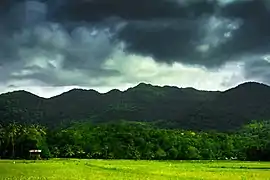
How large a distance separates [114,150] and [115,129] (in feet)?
60.5

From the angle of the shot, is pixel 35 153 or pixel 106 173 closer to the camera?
pixel 106 173

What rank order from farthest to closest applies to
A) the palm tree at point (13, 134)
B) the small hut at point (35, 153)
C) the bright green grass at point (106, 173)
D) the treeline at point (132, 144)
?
1. the treeline at point (132, 144)
2. the palm tree at point (13, 134)
3. the small hut at point (35, 153)
4. the bright green grass at point (106, 173)

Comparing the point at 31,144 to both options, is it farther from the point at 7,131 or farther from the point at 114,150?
the point at 114,150

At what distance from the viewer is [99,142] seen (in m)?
156

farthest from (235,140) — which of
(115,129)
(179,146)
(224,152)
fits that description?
(115,129)

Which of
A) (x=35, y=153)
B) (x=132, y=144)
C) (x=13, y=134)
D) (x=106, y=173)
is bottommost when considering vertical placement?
(x=106, y=173)

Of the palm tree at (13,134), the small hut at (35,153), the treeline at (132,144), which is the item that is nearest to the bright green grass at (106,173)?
the small hut at (35,153)

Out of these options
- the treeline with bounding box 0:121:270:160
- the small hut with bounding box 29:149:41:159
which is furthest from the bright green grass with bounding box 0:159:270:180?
the treeline with bounding box 0:121:270:160

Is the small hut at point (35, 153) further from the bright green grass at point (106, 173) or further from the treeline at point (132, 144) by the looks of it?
the bright green grass at point (106, 173)

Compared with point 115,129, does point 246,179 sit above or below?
below

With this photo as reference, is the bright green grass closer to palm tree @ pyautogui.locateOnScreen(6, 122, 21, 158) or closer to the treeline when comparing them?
palm tree @ pyautogui.locateOnScreen(6, 122, 21, 158)

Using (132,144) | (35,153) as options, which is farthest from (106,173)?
(132,144)

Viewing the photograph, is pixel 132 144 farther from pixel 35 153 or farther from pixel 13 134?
pixel 13 134

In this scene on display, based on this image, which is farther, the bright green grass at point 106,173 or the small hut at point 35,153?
the small hut at point 35,153
